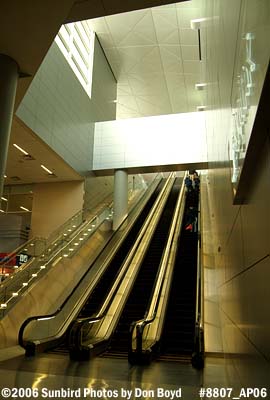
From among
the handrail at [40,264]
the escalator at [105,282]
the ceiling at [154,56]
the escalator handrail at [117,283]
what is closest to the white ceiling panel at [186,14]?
the ceiling at [154,56]

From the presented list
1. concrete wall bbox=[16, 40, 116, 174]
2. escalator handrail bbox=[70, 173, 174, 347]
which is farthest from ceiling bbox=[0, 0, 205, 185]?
escalator handrail bbox=[70, 173, 174, 347]

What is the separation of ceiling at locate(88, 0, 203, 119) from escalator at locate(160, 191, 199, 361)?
454 inches

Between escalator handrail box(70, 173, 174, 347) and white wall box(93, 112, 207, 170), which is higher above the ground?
white wall box(93, 112, 207, 170)

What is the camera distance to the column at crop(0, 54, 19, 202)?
4711 millimetres

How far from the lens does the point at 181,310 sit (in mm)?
7707

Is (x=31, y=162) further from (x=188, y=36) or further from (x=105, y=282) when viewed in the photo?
(x=188, y=36)

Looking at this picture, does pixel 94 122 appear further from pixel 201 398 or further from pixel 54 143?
pixel 201 398

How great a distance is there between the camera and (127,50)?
60.5 feet

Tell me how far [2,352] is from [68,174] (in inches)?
360

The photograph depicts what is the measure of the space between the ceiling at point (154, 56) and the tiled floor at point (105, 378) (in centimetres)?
1566

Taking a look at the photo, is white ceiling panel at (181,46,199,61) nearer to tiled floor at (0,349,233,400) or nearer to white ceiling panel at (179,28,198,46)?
white ceiling panel at (179,28,198,46)

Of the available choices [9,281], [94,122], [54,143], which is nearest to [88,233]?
[54,143]

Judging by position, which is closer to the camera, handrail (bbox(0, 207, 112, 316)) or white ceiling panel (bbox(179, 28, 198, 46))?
handrail (bbox(0, 207, 112, 316))

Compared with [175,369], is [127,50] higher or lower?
higher
